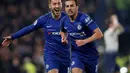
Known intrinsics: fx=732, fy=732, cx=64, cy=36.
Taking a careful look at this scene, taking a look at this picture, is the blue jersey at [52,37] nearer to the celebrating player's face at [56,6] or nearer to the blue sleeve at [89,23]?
the celebrating player's face at [56,6]

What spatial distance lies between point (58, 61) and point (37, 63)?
6.93 m

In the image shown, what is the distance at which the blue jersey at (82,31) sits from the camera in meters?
12.4

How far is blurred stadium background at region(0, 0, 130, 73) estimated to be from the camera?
1997cm

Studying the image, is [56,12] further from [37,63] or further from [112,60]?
[37,63]

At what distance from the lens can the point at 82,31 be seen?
12.4 metres

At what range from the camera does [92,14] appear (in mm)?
21969

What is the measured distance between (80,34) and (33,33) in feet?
32.4

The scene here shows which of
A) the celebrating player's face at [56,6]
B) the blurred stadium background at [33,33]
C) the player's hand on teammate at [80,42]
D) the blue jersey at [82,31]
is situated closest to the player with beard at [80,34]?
the blue jersey at [82,31]

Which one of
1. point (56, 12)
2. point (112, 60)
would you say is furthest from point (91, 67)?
point (112, 60)

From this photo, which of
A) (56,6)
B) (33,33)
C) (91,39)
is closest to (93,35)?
(91,39)

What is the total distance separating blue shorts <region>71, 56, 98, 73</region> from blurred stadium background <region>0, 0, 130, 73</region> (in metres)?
4.62

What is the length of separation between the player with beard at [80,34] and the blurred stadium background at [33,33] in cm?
474

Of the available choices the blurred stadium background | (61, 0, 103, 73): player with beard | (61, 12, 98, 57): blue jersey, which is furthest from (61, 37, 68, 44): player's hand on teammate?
the blurred stadium background

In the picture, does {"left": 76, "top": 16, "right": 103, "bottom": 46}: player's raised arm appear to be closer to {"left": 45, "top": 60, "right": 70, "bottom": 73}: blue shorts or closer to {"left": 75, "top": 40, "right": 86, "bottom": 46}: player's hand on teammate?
{"left": 75, "top": 40, "right": 86, "bottom": 46}: player's hand on teammate
